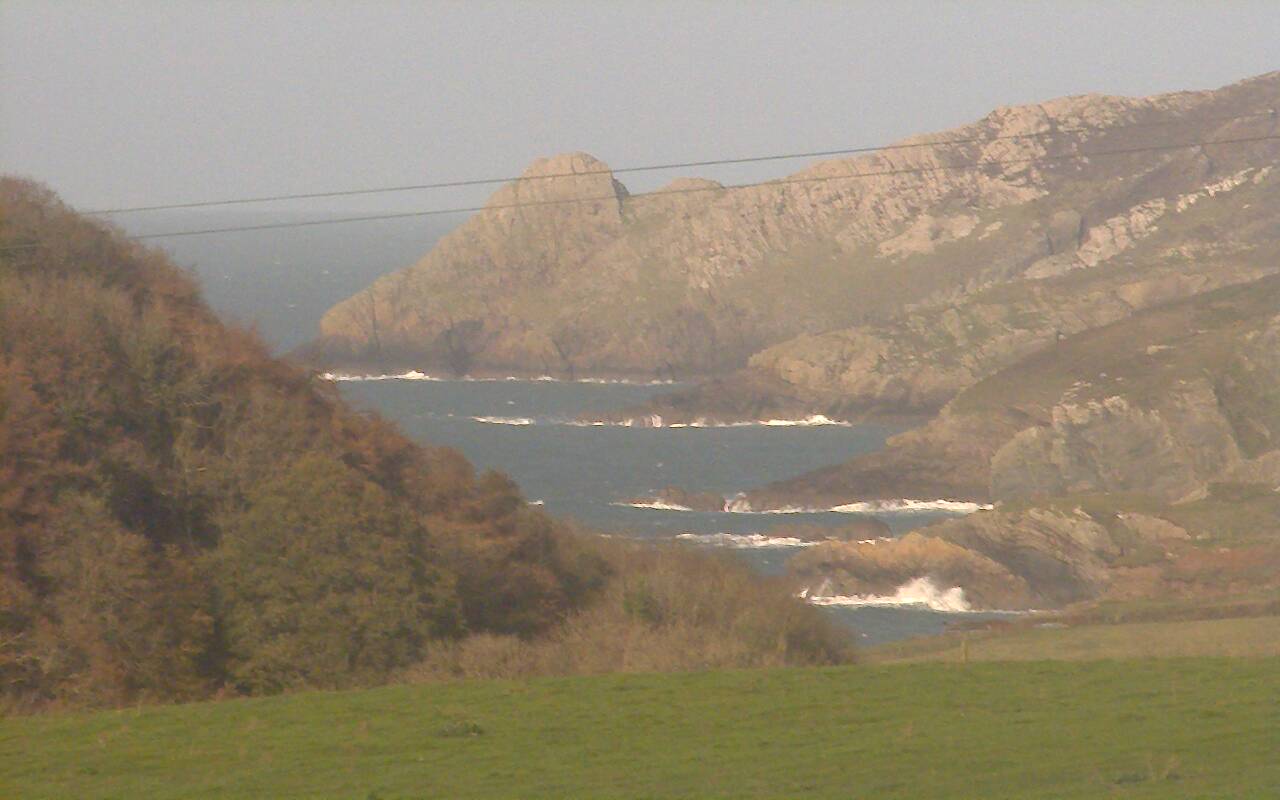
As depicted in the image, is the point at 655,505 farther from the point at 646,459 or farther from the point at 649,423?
the point at 649,423

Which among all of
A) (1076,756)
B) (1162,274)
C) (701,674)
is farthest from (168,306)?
(1162,274)

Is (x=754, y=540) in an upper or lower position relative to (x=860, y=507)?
Result: upper

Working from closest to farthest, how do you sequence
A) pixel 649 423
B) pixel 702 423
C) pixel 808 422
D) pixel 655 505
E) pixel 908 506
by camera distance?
1. pixel 655 505
2. pixel 908 506
3. pixel 649 423
4. pixel 702 423
5. pixel 808 422

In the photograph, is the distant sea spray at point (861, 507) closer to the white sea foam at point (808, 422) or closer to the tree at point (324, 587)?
the white sea foam at point (808, 422)

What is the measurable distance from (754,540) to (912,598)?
13633 mm

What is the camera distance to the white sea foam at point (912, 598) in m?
67.2

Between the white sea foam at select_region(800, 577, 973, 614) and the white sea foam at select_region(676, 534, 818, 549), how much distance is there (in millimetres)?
9978

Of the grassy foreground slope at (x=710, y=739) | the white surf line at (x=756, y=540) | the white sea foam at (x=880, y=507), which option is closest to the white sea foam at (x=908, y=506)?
the white sea foam at (x=880, y=507)

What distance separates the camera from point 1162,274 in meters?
138

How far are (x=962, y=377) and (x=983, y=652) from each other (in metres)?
99.7

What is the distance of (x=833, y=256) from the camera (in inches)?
7495

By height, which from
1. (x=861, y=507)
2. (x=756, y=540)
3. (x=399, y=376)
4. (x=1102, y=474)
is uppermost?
(x=399, y=376)

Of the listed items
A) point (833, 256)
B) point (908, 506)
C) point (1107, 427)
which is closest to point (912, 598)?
point (908, 506)

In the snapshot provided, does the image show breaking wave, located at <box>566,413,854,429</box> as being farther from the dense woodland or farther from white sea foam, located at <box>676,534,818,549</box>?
the dense woodland
